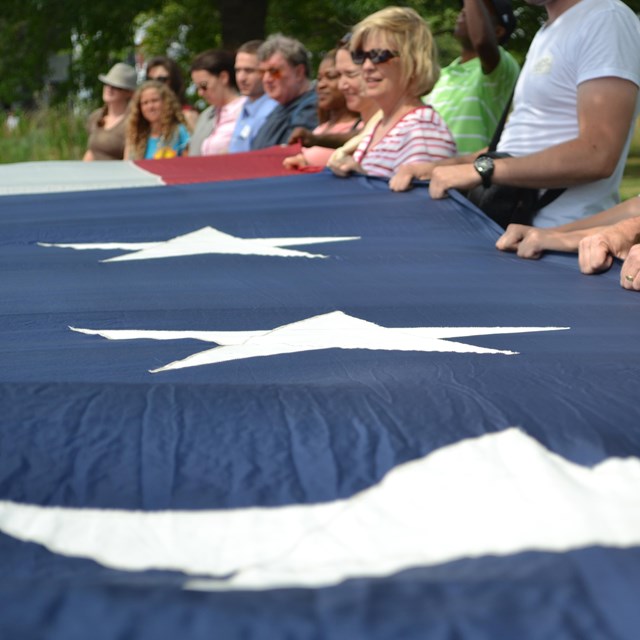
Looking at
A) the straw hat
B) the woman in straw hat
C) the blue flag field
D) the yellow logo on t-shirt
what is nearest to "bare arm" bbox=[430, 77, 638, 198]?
the blue flag field

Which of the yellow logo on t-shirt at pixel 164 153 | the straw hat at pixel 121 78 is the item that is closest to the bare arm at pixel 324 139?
the yellow logo on t-shirt at pixel 164 153

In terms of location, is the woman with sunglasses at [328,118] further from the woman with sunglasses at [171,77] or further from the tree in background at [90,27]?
the tree in background at [90,27]

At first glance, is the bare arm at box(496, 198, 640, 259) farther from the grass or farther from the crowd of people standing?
the grass

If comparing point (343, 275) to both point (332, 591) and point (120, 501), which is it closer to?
point (120, 501)

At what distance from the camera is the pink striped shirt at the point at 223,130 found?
5.91 metres

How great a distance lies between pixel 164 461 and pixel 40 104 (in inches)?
465

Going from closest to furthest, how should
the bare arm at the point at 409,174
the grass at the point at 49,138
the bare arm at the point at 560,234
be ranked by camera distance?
1. the bare arm at the point at 560,234
2. the bare arm at the point at 409,174
3. the grass at the point at 49,138

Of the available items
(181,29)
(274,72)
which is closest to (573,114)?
(274,72)

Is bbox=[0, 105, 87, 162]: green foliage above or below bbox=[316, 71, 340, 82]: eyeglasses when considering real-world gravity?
below

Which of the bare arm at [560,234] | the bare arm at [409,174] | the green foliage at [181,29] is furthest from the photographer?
the green foliage at [181,29]

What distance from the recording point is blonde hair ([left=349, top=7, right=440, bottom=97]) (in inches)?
138

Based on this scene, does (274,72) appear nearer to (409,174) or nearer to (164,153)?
(164,153)

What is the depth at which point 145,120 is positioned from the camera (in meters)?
6.50

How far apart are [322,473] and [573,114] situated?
199 cm
